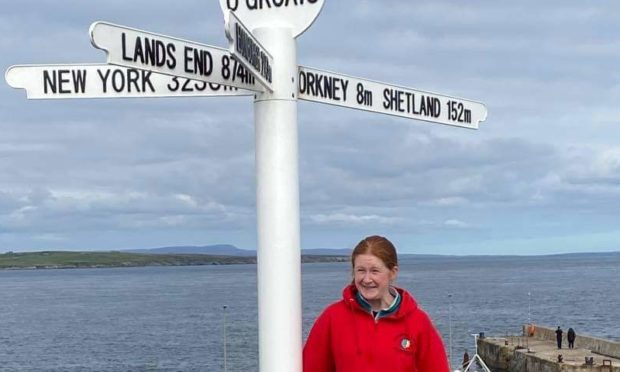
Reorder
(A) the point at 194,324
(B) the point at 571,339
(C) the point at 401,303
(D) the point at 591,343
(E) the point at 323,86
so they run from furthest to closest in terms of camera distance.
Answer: (A) the point at 194,324
(D) the point at 591,343
(B) the point at 571,339
(E) the point at 323,86
(C) the point at 401,303

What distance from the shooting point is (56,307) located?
141 m

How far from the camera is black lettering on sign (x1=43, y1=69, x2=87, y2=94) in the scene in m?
4.25

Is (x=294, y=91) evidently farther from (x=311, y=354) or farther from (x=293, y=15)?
(x=311, y=354)

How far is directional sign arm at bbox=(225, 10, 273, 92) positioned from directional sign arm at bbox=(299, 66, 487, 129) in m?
0.28

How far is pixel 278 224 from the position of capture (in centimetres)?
439

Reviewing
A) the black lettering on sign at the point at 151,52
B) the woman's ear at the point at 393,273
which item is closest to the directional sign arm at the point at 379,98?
the black lettering on sign at the point at 151,52

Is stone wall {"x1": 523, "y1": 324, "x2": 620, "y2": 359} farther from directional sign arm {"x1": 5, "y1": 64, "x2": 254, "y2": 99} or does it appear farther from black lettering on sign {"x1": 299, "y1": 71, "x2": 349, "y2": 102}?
directional sign arm {"x1": 5, "y1": 64, "x2": 254, "y2": 99}

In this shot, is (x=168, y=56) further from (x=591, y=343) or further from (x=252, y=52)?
(x=591, y=343)

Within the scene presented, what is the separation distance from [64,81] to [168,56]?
0.68m

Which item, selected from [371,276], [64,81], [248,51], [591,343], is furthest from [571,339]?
[248,51]

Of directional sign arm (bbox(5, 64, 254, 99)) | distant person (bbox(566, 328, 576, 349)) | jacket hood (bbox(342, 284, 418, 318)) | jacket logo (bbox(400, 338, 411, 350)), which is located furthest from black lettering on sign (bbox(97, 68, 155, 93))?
distant person (bbox(566, 328, 576, 349))

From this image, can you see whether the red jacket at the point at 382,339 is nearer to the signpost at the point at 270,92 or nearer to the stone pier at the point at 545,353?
the signpost at the point at 270,92

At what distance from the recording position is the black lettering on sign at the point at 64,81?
4.25 meters

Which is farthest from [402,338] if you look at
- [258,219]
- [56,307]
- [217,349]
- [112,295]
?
[112,295]
